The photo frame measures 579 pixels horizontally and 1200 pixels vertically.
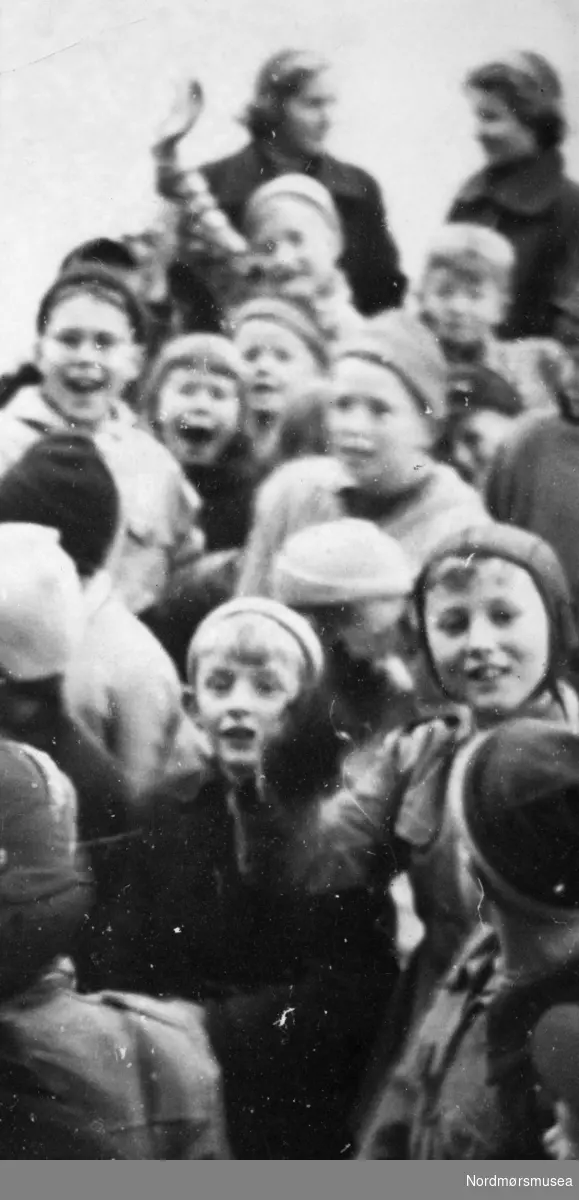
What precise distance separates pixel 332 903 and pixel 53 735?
0.50 meters

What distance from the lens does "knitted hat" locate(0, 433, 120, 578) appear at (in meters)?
2.01

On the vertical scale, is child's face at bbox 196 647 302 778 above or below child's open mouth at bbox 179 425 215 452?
below

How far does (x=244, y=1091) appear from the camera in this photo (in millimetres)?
1920

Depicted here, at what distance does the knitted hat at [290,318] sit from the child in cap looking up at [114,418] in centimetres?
17

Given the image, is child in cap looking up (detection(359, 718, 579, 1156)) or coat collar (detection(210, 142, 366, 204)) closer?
child in cap looking up (detection(359, 718, 579, 1156))

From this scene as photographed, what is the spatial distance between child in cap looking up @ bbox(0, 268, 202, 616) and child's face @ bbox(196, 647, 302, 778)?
0.51ft

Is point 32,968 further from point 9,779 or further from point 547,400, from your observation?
point 547,400

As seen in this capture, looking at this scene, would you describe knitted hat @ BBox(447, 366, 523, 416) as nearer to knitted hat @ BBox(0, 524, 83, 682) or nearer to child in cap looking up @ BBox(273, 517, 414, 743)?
child in cap looking up @ BBox(273, 517, 414, 743)

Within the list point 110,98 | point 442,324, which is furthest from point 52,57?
point 442,324

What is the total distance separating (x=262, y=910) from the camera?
1936 millimetres

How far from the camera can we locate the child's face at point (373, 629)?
1957 millimetres

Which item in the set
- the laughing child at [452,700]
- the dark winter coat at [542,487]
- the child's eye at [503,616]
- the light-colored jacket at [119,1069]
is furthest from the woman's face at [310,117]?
the light-colored jacket at [119,1069]

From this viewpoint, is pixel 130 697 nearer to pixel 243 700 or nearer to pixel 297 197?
pixel 243 700

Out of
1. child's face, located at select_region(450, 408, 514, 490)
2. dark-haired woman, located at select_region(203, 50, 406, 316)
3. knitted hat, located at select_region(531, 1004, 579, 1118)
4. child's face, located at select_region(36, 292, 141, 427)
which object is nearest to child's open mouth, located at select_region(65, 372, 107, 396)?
child's face, located at select_region(36, 292, 141, 427)
